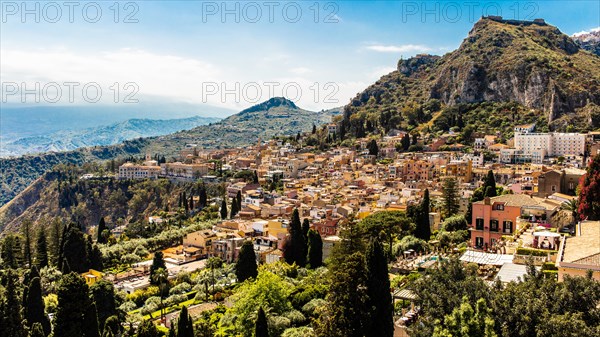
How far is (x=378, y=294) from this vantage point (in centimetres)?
1491

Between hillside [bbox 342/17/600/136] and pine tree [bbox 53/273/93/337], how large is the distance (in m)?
69.6

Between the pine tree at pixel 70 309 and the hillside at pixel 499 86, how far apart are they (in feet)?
229

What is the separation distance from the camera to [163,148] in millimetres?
171750

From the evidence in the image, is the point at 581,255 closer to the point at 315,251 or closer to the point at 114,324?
the point at 315,251

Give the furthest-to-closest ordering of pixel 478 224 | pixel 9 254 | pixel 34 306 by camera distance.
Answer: pixel 9 254, pixel 34 306, pixel 478 224

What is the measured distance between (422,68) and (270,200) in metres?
89.5

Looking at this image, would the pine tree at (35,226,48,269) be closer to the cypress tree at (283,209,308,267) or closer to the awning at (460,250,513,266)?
the cypress tree at (283,209,308,267)

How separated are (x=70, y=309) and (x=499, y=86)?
288 ft

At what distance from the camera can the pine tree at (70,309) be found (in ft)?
60.2

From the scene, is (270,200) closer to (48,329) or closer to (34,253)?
(34,253)

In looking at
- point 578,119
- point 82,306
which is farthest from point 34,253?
point 578,119

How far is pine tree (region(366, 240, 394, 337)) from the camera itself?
1465 cm

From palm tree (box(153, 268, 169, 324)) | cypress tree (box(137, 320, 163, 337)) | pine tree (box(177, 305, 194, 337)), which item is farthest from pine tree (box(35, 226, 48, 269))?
pine tree (box(177, 305, 194, 337))

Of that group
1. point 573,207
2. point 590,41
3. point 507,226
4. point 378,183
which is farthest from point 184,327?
point 590,41
